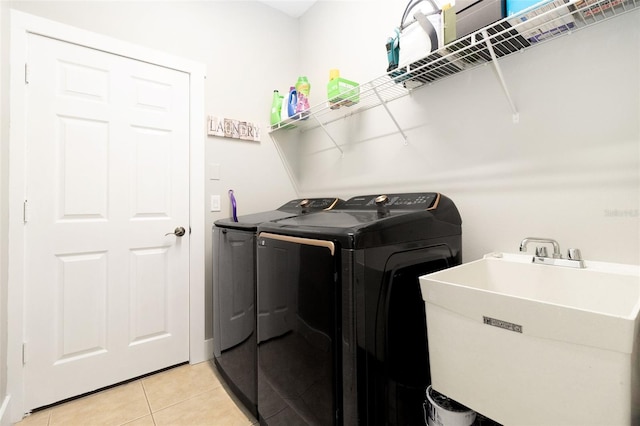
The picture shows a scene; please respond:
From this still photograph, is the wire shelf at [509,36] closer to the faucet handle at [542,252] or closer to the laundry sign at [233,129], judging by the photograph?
the faucet handle at [542,252]

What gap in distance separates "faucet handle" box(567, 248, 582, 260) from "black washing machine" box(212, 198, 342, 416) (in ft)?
3.88

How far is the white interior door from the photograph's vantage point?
1.61 meters

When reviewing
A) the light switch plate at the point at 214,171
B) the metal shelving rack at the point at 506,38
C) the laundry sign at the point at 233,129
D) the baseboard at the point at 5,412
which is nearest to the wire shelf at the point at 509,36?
the metal shelving rack at the point at 506,38

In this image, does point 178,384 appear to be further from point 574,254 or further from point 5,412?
point 574,254

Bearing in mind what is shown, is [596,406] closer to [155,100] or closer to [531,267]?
[531,267]

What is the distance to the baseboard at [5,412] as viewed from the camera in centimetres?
139

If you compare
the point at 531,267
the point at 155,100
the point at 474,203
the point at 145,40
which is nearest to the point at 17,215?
the point at 155,100

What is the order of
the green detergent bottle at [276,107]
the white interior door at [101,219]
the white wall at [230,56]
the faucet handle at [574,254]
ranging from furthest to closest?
the green detergent bottle at [276,107] → the white wall at [230,56] → the white interior door at [101,219] → the faucet handle at [574,254]

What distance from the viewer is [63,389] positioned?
1.66 metres

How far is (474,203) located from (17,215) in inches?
94.0

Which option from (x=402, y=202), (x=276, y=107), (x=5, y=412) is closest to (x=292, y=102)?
(x=276, y=107)

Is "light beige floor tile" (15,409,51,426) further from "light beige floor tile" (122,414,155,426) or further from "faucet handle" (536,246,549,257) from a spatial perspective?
"faucet handle" (536,246,549,257)

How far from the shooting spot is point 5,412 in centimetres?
144

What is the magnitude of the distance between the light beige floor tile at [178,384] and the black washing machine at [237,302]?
0.11m
